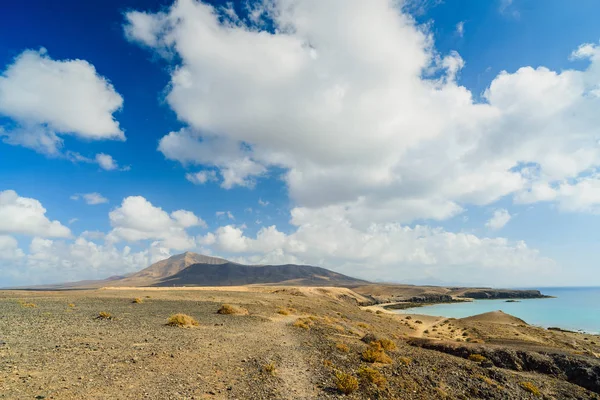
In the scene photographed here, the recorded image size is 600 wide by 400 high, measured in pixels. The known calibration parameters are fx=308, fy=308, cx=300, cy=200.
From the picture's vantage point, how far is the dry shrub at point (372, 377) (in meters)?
14.2

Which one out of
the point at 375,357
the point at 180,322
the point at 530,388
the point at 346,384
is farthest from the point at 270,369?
the point at 530,388

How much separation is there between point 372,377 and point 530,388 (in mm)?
10328

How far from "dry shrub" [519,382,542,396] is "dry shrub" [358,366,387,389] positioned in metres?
9.39

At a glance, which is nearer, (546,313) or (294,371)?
(294,371)

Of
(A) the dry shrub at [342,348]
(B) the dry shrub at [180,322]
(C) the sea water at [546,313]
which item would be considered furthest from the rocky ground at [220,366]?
(C) the sea water at [546,313]

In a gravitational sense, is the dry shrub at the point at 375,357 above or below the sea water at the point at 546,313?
above

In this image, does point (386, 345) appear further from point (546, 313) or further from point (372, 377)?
point (546, 313)

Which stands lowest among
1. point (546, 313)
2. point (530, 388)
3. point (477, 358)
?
point (546, 313)

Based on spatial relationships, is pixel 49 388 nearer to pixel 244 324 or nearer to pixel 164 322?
pixel 164 322

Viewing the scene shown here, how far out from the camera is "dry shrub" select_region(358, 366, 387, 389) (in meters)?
14.2

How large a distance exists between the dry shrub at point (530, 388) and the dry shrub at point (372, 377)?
370 inches

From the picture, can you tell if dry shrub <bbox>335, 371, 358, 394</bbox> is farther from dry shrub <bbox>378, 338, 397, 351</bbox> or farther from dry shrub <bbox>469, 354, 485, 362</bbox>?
dry shrub <bbox>469, 354, 485, 362</bbox>

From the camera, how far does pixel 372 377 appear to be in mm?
14445

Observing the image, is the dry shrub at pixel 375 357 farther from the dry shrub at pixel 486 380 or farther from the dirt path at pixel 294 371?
the dry shrub at pixel 486 380
